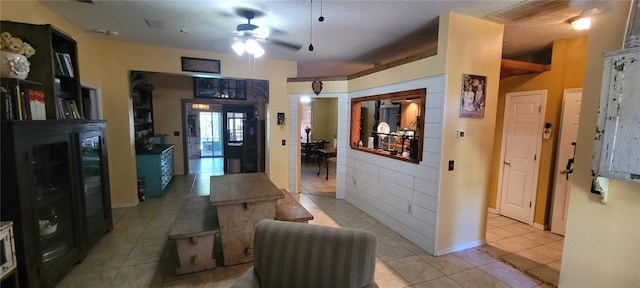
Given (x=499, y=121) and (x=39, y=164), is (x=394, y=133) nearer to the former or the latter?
(x=499, y=121)

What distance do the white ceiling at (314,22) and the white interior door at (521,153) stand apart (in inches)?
32.7

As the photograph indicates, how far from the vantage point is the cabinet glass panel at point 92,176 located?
2742mm

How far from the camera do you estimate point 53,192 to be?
2326 millimetres

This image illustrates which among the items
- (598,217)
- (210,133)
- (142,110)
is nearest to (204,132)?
(210,133)

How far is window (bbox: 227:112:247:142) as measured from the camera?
7387 mm

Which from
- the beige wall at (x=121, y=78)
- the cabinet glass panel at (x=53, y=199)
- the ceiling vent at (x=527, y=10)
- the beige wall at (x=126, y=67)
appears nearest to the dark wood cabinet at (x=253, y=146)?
the beige wall at (x=126, y=67)

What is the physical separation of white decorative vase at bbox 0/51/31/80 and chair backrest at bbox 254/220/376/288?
7.22ft

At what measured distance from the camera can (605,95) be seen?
1583 millimetres

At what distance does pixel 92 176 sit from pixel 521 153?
5622mm

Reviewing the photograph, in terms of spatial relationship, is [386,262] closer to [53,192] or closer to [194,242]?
[194,242]

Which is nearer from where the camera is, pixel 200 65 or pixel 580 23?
pixel 580 23

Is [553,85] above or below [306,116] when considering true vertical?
above

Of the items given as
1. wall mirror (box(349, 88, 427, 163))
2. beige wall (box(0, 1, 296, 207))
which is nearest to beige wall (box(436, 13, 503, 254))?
wall mirror (box(349, 88, 427, 163))

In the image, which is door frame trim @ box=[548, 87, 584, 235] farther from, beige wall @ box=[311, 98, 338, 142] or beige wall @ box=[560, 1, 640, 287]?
beige wall @ box=[311, 98, 338, 142]
